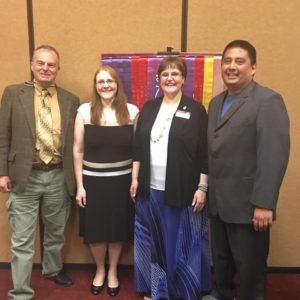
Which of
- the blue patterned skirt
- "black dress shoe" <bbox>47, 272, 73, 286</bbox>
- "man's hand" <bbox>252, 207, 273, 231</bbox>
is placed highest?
"man's hand" <bbox>252, 207, 273, 231</bbox>

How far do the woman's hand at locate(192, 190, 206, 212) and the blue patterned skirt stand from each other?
2.1 inches

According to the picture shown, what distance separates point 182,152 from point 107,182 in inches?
22.5

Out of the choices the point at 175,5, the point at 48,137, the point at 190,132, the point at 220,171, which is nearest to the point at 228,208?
the point at 220,171

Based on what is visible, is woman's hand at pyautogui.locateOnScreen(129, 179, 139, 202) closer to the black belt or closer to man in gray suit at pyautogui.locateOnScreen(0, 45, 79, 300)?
man in gray suit at pyautogui.locateOnScreen(0, 45, 79, 300)

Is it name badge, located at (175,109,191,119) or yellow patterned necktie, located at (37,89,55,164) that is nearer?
name badge, located at (175,109,191,119)

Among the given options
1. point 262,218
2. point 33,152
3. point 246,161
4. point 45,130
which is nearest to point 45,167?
point 33,152

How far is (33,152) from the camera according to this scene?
7.59 feet

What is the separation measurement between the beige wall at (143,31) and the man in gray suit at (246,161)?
2.24 feet

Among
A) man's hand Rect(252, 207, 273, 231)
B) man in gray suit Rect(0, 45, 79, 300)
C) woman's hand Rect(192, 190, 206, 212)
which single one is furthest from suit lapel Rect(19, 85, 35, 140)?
man's hand Rect(252, 207, 273, 231)

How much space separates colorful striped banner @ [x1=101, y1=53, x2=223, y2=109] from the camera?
2.49m

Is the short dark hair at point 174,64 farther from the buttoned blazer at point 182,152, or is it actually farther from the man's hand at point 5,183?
the man's hand at point 5,183

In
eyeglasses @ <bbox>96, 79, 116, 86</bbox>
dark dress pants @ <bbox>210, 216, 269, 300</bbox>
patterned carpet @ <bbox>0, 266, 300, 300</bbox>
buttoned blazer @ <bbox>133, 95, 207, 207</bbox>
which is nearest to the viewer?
dark dress pants @ <bbox>210, 216, 269, 300</bbox>

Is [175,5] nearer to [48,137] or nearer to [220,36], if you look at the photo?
[220,36]

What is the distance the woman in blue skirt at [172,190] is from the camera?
2176 mm
